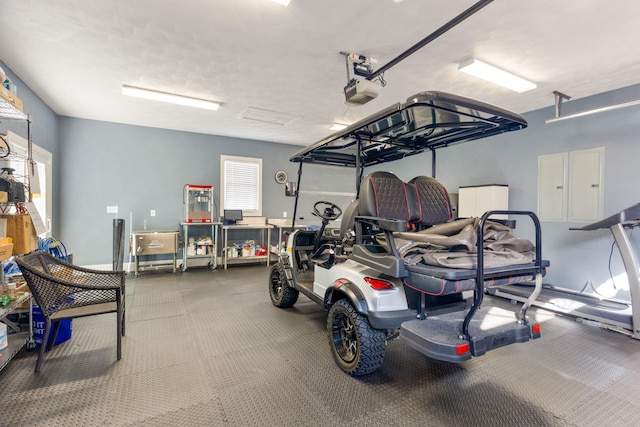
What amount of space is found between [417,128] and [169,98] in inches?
143

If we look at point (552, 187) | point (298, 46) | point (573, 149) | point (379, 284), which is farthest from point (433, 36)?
point (552, 187)

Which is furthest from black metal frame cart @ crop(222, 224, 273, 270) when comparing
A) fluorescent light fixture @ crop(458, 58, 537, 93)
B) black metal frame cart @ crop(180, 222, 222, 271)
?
fluorescent light fixture @ crop(458, 58, 537, 93)

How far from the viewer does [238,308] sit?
12.0ft

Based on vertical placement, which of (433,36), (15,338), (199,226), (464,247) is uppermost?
(433,36)

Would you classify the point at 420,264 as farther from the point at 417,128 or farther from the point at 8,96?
the point at 8,96

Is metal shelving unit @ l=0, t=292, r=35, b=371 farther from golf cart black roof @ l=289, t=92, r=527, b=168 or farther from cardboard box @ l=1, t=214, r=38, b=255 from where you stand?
→ golf cart black roof @ l=289, t=92, r=527, b=168

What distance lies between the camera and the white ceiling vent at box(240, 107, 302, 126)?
4706mm

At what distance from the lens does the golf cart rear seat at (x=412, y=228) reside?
1667 mm

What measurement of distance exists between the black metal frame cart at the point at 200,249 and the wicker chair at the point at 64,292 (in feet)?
9.78

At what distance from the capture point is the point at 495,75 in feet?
10.8

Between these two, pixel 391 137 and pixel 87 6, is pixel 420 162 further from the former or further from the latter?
pixel 87 6

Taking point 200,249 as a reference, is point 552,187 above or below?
above

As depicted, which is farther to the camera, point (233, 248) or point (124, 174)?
point (233, 248)

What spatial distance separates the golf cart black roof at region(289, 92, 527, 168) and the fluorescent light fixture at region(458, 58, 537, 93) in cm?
101
